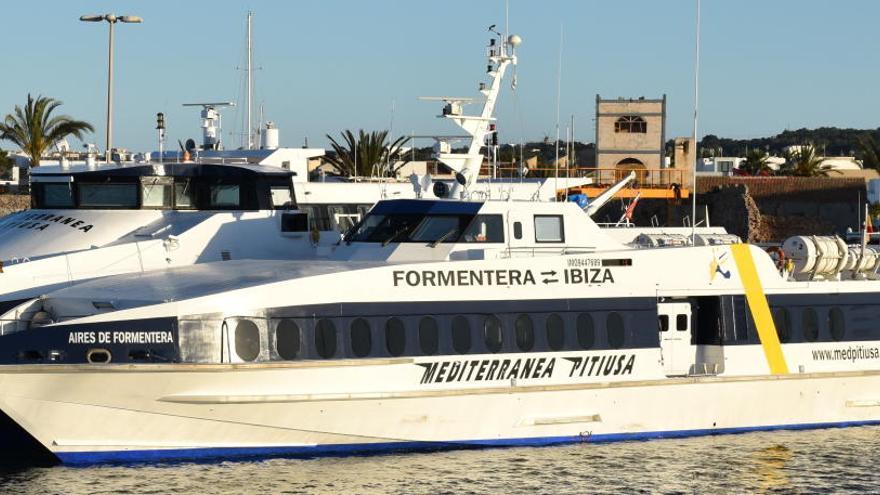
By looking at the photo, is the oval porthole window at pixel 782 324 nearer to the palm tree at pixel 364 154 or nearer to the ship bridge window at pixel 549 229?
the ship bridge window at pixel 549 229

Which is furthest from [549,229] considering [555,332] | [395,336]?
Result: [395,336]

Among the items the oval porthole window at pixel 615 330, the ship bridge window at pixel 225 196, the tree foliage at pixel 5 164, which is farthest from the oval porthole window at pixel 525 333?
the tree foliage at pixel 5 164

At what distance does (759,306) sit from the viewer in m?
22.8

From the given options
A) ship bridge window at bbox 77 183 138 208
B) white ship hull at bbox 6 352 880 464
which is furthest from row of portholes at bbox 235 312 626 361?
ship bridge window at bbox 77 183 138 208

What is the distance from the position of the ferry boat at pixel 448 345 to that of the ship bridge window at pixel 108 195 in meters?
5.14

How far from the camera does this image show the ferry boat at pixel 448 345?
62.1 feet

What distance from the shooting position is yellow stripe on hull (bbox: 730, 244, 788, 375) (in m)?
22.7

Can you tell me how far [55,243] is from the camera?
84.5 ft

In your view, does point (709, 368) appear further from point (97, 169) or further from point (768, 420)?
point (97, 169)

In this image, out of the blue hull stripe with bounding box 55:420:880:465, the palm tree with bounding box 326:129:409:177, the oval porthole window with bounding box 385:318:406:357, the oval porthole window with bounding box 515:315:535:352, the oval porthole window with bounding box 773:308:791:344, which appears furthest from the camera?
the palm tree with bounding box 326:129:409:177

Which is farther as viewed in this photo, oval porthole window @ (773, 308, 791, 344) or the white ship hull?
oval porthole window @ (773, 308, 791, 344)

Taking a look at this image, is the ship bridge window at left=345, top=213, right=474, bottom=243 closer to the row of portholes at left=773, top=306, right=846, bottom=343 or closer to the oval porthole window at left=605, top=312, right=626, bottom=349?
the oval porthole window at left=605, top=312, right=626, bottom=349

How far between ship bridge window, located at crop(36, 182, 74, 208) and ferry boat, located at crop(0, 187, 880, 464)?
5.62 metres

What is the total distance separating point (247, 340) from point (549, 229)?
229 inches
